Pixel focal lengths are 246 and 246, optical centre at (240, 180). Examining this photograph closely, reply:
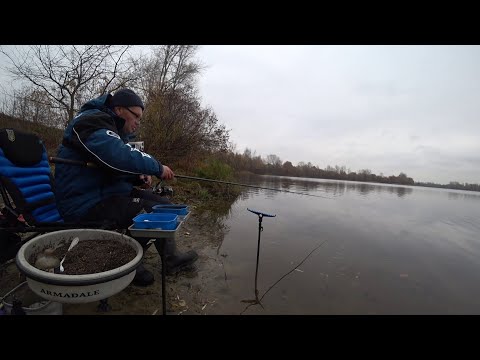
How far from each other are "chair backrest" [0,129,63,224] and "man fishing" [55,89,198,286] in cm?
19

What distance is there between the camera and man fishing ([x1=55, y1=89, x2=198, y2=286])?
2.14 m

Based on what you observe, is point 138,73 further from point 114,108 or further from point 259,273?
point 259,273

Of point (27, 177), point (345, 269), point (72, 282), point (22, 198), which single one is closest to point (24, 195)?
Result: point (22, 198)

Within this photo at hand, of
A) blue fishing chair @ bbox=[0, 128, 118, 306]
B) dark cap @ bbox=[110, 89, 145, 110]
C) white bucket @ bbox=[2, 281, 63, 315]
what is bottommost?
white bucket @ bbox=[2, 281, 63, 315]

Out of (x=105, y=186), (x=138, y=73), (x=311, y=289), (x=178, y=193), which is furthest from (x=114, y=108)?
(x=138, y=73)

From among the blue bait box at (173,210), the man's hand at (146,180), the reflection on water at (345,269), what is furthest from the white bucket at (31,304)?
the man's hand at (146,180)

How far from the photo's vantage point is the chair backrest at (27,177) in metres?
2.26

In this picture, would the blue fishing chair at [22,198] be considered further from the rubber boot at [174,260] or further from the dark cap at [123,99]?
the dark cap at [123,99]

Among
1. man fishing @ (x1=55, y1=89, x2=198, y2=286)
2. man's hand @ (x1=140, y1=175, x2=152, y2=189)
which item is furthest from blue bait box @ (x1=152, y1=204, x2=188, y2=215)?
man's hand @ (x1=140, y1=175, x2=152, y2=189)

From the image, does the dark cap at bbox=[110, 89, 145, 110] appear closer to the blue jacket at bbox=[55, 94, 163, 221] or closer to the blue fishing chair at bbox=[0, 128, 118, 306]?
the blue jacket at bbox=[55, 94, 163, 221]

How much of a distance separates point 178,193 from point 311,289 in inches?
240

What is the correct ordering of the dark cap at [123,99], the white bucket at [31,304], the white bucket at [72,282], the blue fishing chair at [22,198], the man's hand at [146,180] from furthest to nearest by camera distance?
the man's hand at [146,180] < the dark cap at [123,99] < the blue fishing chair at [22,198] < the white bucket at [31,304] < the white bucket at [72,282]

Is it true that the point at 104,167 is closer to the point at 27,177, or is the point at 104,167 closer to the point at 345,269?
the point at 27,177

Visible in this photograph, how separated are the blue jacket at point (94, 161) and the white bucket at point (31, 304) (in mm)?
688
